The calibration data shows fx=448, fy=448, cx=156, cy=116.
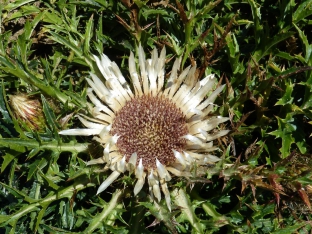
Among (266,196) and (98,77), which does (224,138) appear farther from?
(98,77)

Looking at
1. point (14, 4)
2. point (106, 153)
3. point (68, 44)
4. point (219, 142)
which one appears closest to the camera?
point (106, 153)

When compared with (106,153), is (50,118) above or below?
above

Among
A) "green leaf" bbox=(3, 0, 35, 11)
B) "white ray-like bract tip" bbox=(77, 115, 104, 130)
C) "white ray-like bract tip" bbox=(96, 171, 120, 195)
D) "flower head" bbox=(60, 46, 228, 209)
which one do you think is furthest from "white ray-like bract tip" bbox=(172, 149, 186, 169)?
"green leaf" bbox=(3, 0, 35, 11)

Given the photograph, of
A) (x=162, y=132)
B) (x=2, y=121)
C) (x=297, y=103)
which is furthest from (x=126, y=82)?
(x=297, y=103)

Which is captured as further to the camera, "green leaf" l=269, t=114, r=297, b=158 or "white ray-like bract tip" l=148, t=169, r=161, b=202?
"green leaf" l=269, t=114, r=297, b=158

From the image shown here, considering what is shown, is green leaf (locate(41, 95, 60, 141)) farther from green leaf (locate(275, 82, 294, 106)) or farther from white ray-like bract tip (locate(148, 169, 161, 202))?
green leaf (locate(275, 82, 294, 106))

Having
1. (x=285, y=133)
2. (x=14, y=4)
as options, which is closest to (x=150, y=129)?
(x=285, y=133)

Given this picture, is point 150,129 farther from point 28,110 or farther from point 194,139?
point 28,110
